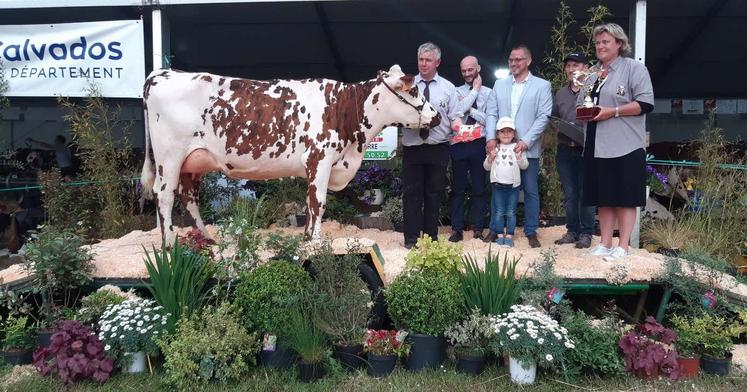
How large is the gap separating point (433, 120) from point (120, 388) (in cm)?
291

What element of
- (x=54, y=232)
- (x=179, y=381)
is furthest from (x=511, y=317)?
(x=54, y=232)

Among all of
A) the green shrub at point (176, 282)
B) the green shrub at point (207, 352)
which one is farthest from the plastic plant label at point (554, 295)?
the green shrub at point (176, 282)

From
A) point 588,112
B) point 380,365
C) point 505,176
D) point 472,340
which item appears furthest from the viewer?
point 505,176

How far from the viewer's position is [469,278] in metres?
3.67

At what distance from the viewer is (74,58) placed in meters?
6.12

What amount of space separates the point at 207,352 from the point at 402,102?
7.71 ft

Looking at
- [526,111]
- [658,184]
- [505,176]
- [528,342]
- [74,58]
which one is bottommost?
[528,342]

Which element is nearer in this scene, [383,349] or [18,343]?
[383,349]

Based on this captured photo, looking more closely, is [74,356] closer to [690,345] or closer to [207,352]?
[207,352]

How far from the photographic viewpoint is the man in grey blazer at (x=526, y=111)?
4.87m

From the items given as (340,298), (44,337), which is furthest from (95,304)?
(340,298)

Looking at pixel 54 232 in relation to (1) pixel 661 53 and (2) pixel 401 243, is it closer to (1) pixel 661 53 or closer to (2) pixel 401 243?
(2) pixel 401 243

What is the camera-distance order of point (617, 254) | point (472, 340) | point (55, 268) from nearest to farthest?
1. point (472, 340)
2. point (55, 268)
3. point (617, 254)

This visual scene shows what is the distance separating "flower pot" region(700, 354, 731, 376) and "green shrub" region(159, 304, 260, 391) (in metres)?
2.82
